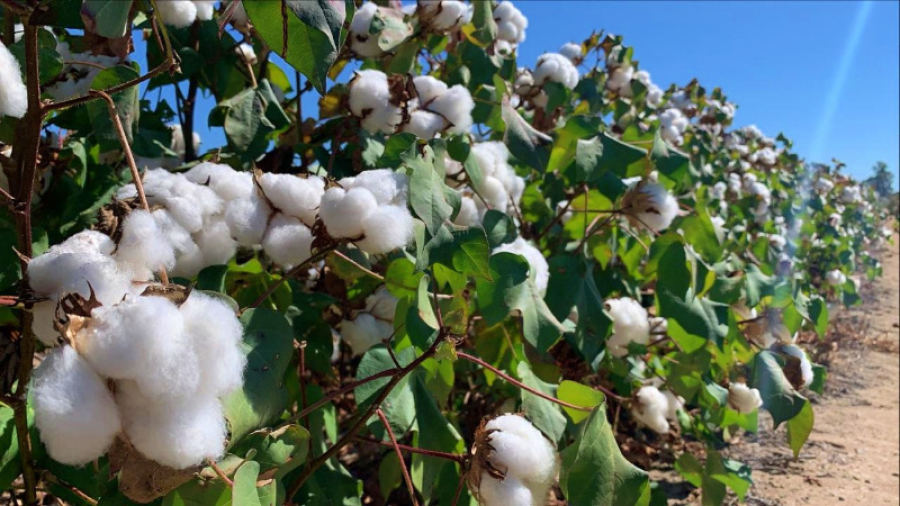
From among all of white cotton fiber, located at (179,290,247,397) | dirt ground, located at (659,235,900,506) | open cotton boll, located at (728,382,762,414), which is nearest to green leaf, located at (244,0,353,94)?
white cotton fiber, located at (179,290,247,397)

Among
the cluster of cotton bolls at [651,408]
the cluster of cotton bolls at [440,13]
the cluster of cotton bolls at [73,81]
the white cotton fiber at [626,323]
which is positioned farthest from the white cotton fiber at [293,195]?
the cluster of cotton bolls at [651,408]

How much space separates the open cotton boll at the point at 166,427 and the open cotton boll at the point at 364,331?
73 cm

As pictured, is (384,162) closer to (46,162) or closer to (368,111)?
(368,111)

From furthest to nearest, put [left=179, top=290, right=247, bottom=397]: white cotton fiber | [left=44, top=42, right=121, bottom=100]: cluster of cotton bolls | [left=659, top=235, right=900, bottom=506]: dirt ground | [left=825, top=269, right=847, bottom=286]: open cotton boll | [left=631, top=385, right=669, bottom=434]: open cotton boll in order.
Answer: [left=825, top=269, right=847, bottom=286]: open cotton boll
[left=659, top=235, right=900, bottom=506]: dirt ground
[left=631, top=385, right=669, bottom=434]: open cotton boll
[left=44, top=42, right=121, bottom=100]: cluster of cotton bolls
[left=179, top=290, right=247, bottom=397]: white cotton fiber

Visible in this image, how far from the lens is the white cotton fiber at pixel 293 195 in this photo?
0.96 meters

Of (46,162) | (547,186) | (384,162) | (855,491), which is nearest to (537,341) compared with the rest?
(384,162)

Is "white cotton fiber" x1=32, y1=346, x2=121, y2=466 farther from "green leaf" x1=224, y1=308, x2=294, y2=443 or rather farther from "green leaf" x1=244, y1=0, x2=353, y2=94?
"green leaf" x1=244, y1=0, x2=353, y2=94

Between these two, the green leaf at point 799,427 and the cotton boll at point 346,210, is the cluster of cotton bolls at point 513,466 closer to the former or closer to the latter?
the cotton boll at point 346,210

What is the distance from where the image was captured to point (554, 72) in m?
2.16

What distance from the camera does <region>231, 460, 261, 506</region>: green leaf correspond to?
694 millimetres

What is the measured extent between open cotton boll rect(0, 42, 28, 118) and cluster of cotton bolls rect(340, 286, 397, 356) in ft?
2.36

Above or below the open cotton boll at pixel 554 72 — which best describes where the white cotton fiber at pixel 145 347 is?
below

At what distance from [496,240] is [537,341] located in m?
0.25

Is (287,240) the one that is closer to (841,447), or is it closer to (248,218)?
(248,218)
